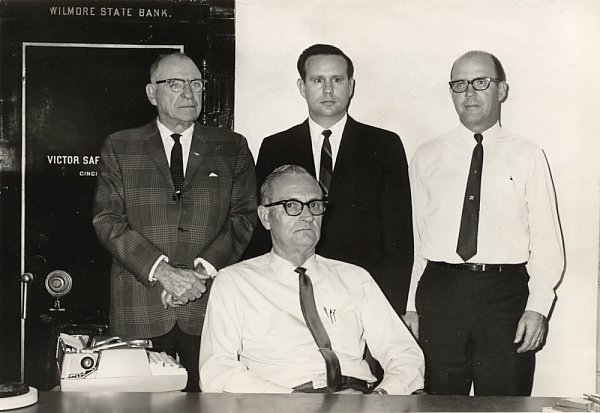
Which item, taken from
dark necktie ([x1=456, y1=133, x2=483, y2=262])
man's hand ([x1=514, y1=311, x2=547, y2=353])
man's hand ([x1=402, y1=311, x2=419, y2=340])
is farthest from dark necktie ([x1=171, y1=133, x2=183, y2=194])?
man's hand ([x1=514, y1=311, x2=547, y2=353])

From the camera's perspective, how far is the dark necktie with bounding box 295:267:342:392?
2996 mm

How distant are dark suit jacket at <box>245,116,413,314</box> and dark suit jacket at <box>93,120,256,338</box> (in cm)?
12

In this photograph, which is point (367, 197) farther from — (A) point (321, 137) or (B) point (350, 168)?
(A) point (321, 137)

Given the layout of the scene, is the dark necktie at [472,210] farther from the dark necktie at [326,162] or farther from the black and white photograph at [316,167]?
the dark necktie at [326,162]

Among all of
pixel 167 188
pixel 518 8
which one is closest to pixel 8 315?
pixel 167 188

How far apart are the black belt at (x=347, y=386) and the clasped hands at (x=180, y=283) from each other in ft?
2.08

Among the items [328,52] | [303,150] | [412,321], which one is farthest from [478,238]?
[328,52]

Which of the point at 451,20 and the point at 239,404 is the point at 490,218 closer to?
the point at 451,20

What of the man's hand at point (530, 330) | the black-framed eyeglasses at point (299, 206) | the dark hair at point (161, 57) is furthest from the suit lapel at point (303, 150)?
the man's hand at point (530, 330)

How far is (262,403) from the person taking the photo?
236 cm

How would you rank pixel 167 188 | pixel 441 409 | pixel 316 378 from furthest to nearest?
1. pixel 167 188
2. pixel 316 378
3. pixel 441 409

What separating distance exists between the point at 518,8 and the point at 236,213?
1561 millimetres

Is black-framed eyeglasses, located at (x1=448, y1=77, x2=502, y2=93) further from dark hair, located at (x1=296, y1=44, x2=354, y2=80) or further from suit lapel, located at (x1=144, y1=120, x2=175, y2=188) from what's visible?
suit lapel, located at (x1=144, y1=120, x2=175, y2=188)

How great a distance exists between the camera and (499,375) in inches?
133
